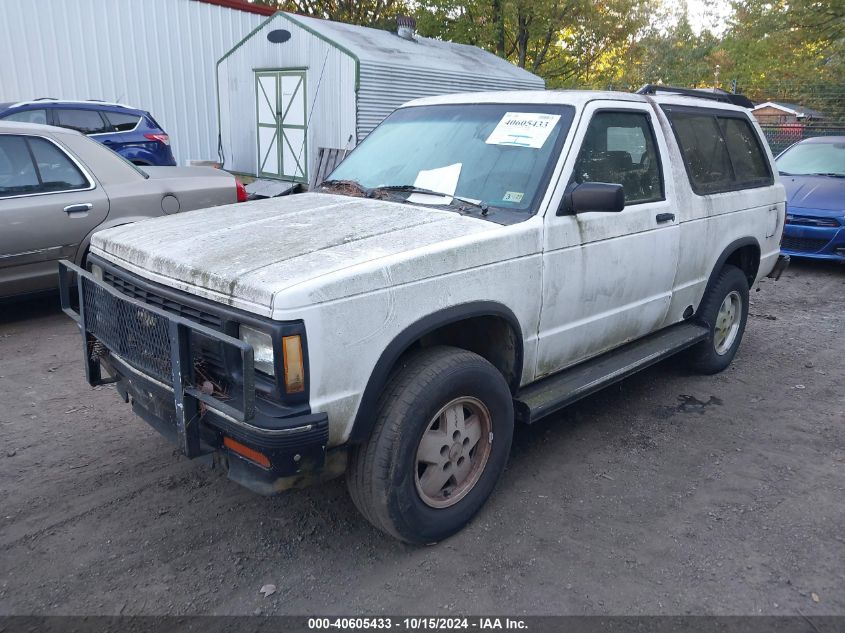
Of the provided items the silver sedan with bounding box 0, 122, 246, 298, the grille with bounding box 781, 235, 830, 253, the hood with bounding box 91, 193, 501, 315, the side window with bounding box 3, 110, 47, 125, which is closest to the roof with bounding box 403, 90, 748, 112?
the hood with bounding box 91, 193, 501, 315

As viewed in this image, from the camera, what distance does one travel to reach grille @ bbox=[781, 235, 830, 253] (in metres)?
8.91

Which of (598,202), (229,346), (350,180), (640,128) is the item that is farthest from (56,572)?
(640,128)

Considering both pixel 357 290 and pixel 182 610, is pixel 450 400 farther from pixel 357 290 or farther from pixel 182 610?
pixel 182 610

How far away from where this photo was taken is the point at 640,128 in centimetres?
415

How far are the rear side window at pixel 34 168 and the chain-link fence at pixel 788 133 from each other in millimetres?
15218

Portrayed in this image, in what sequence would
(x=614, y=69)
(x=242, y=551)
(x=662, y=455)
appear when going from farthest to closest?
(x=614, y=69), (x=662, y=455), (x=242, y=551)

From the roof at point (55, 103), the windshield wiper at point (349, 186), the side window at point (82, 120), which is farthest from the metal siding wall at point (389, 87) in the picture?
the windshield wiper at point (349, 186)

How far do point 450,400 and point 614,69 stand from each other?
2684cm

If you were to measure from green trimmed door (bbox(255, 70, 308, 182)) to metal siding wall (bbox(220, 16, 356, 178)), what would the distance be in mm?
182

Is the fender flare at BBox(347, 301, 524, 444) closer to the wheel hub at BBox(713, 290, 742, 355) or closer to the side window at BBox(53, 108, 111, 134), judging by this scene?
the wheel hub at BBox(713, 290, 742, 355)

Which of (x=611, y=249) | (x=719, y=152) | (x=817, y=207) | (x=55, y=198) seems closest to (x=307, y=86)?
(x=55, y=198)

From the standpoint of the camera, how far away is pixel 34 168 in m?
5.71

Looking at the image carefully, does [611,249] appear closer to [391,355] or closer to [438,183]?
[438,183]

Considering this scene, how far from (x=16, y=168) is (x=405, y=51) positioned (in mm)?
9121
